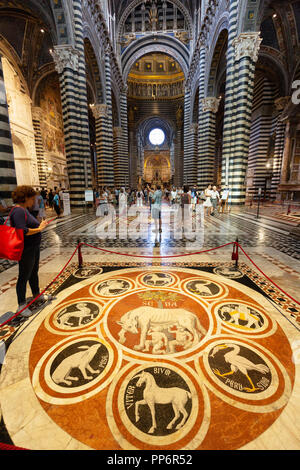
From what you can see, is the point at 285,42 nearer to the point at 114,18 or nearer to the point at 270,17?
the point at 270,17

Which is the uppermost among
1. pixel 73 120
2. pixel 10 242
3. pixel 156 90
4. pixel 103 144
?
pixel 156 90

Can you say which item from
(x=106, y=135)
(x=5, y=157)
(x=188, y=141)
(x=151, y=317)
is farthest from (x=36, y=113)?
(x=151, y=317)

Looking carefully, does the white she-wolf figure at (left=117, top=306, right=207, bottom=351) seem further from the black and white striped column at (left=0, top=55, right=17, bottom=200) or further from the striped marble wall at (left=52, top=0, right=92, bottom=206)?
the striped marble wall at (left=52, top=0, right=92, bottom=206)

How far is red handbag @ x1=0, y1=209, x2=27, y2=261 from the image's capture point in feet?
8.37

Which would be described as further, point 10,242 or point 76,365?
point 10,242

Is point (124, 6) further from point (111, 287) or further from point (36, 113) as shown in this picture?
point (111, 287)

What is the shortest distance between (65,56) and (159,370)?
1608cm

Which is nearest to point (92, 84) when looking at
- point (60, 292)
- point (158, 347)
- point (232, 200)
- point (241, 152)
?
point (241, 152)

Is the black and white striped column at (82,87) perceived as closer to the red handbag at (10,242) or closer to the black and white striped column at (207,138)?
the black and white striped column at (207,138)

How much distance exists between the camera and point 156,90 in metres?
34.8

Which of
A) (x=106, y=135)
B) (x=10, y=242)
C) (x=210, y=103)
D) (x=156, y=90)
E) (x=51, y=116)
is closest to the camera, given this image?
(x=10, y=242)

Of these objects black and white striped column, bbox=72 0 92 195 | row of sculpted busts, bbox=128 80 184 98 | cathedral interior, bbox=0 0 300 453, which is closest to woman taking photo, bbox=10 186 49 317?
cathedral interior, bbox=0 0 300 453

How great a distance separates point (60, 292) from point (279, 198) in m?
19.7

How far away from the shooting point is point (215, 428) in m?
1.47
